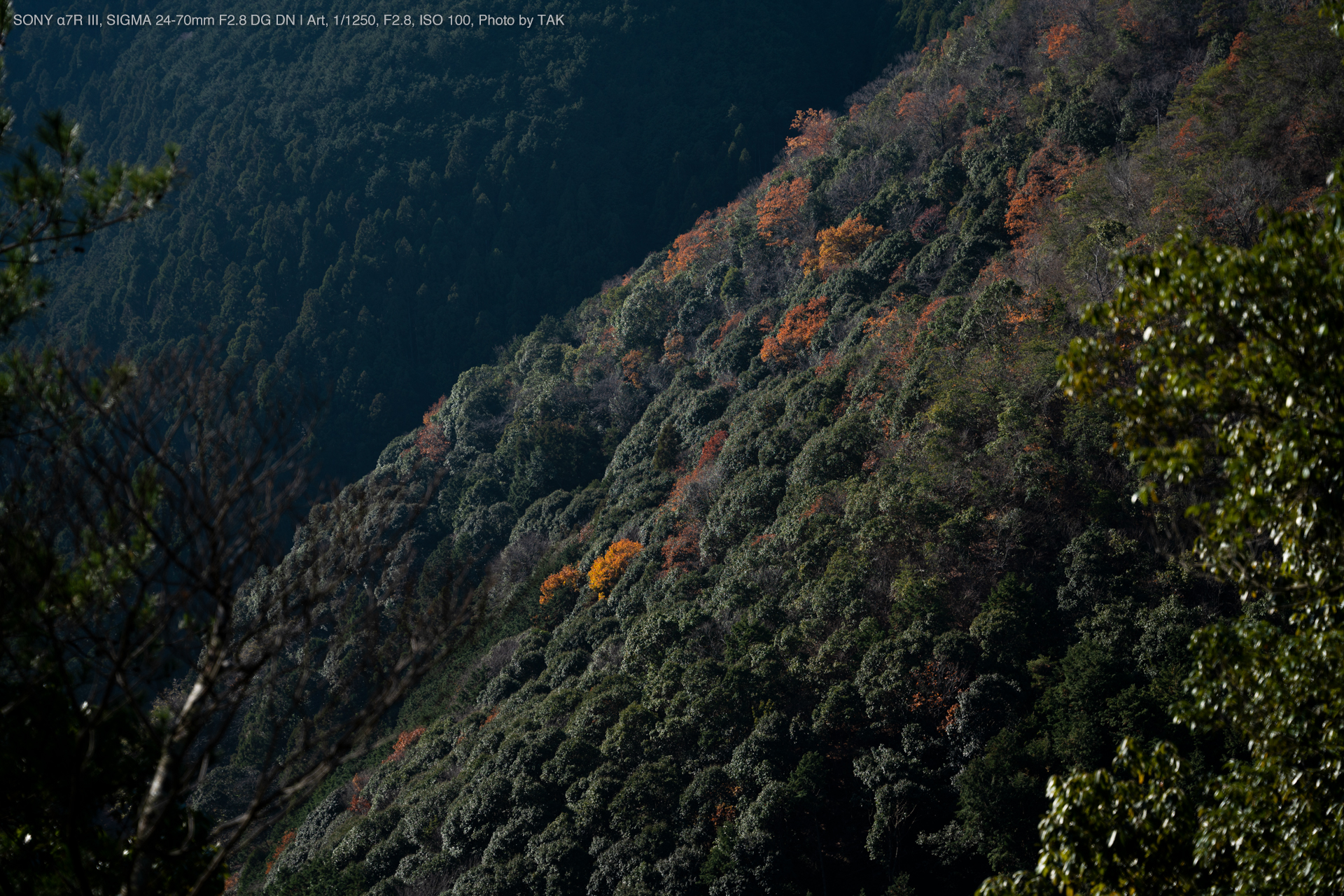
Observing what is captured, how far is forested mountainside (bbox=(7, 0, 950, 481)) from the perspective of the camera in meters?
84.4

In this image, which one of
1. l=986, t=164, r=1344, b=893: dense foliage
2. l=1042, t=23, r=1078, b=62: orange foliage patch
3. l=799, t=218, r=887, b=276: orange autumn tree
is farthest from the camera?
l=799, t=218, r=887, b=276: orange autumn tree

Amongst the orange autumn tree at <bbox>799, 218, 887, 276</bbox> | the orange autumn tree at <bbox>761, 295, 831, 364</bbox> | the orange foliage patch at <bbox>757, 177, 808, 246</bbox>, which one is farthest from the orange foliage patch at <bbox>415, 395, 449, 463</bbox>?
the orange autumn tree at <bbox>799, 218, 887, 276</bbox>

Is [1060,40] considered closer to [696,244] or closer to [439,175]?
[696,244]

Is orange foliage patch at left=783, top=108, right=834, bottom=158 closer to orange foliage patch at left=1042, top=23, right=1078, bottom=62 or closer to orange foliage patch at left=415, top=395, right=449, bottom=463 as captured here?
orange foliage patch at left=1042, top=23, right=1078, bottom=62

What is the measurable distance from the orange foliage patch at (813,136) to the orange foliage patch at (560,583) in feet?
119

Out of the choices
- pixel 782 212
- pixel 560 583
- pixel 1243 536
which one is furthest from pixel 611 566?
pixel 1243 536

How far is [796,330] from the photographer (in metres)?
43.5

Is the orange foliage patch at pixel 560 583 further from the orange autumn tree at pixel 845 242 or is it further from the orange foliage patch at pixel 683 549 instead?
the orange autumn tree at pixel 845 242

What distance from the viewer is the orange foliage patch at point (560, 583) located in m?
40.6

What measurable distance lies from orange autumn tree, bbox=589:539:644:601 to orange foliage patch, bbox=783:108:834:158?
36170 mm

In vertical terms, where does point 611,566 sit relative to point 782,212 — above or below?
below

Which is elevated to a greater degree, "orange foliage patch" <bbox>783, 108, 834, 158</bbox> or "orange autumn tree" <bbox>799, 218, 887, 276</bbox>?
"orange foliage patch" <bbox>783, 108, 834, 158</bbox>

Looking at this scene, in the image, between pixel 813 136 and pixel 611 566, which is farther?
pixel 813 136

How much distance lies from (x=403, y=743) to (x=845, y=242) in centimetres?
3381
